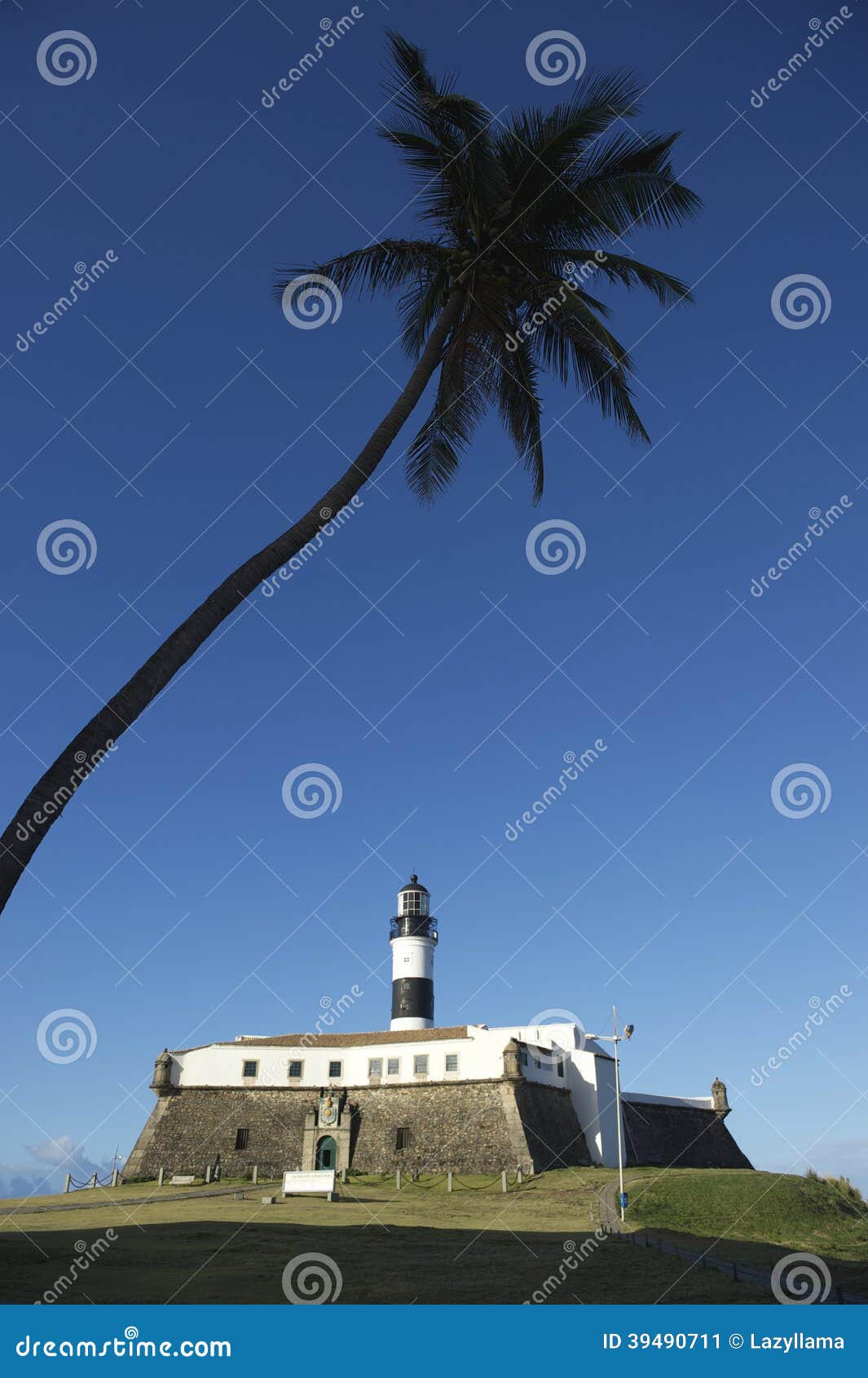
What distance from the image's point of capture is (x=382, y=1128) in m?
44.9

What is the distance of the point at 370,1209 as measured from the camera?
101 feet

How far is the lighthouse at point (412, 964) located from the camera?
174 ft

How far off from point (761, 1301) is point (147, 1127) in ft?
121

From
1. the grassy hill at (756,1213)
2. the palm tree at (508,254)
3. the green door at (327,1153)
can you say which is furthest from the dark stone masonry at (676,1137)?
the palm tree at (508,254)

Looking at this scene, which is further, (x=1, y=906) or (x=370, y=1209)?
(x=370, y=1209)

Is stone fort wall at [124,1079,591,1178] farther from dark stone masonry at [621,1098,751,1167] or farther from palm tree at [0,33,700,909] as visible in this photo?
palm tree at [0,33,700,909]

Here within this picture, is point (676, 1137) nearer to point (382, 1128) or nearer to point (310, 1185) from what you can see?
point (382, 1128)

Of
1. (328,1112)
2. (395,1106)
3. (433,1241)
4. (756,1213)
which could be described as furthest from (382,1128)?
A: (433,1241)

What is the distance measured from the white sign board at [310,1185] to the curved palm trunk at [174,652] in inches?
1083

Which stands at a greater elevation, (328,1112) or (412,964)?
(412,964)

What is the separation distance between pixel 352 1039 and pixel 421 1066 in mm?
4639

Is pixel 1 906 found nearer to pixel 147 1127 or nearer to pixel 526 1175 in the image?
pixel 526 1175

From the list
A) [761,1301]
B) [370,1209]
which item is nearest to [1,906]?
[761,1301]

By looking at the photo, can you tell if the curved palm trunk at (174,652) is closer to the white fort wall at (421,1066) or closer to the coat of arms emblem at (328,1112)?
the white fort wall at (421,1066)
